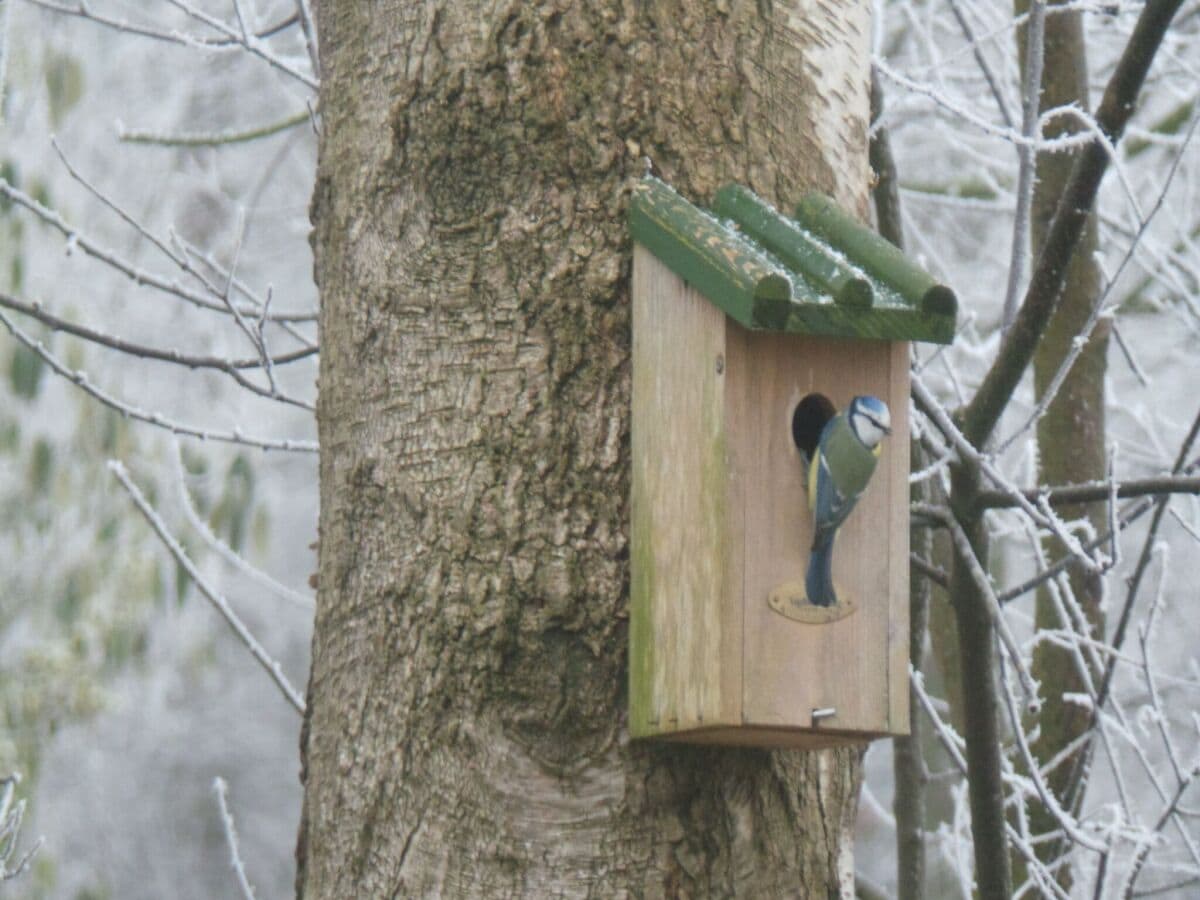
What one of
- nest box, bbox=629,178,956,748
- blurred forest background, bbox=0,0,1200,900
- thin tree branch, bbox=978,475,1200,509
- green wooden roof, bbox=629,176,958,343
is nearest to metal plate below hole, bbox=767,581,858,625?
nest box, bbox=629,178,956,748

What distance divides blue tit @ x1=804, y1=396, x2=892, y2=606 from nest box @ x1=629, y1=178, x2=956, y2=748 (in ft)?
0.05

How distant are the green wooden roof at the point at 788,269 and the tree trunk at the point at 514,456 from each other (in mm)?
63

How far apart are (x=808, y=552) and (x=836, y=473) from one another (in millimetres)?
91

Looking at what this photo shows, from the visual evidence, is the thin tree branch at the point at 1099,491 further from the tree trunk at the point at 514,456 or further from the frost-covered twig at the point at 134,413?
the frost-covered twig at the point at 134,413

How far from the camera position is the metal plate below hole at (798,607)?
162cm

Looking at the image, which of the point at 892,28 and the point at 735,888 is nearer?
the point at 735,888

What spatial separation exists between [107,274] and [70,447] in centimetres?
85

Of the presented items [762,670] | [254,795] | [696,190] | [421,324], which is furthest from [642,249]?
[254,795]

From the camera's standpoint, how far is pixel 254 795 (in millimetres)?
7016

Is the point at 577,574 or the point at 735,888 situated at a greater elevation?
the point at 577,574

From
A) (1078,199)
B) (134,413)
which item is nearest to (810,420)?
(1078,199)

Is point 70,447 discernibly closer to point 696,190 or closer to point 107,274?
point 107,274

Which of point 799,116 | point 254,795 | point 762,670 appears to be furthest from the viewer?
point 254,795

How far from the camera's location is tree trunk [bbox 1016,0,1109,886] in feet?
10.4
